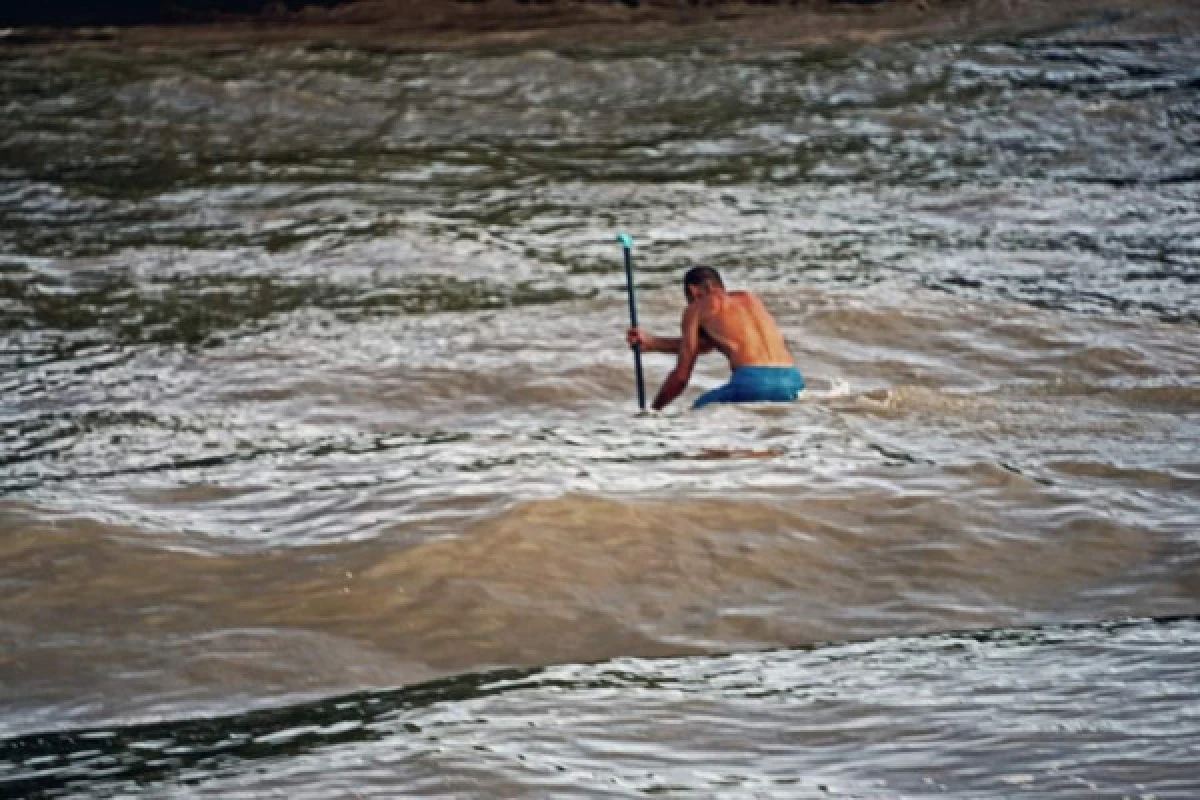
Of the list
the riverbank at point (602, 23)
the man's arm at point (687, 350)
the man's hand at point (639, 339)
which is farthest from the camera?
the riverbank at point (602, 23)

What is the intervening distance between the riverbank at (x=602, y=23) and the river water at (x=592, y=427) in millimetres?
469

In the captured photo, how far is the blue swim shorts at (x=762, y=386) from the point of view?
1148 centimetres

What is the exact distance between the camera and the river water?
643 centimetres

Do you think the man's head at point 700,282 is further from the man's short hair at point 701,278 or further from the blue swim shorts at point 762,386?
the blue swim shorts at point 762,386

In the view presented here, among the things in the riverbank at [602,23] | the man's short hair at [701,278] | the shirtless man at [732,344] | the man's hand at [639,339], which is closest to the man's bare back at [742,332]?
the shirtless man at [732,344]

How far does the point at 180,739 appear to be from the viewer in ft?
21.6

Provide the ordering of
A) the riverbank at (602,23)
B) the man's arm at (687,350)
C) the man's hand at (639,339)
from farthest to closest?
1. the riverbank at (602,23)
2. the man's arm at (687,350)
3. the man's hand at (639,339)

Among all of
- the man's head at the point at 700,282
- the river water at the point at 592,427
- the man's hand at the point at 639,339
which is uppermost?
the man's head at the point at 700,282

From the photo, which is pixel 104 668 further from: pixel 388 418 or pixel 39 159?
pixel 39 159

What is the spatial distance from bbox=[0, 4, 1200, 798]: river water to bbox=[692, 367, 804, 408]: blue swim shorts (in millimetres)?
302

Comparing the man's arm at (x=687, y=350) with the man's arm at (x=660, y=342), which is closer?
the man's arm at (x=660, y=342)

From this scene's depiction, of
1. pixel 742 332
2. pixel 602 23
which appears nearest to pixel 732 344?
pixel 742 332

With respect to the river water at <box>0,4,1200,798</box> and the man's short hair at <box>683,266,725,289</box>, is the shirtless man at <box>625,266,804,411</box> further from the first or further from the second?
the river water at <box>0,4,1200,798</box>

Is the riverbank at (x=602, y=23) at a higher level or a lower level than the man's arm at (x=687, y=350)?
higher
